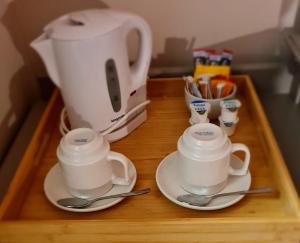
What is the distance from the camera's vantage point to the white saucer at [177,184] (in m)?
0.65

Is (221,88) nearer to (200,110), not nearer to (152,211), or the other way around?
(200,110)

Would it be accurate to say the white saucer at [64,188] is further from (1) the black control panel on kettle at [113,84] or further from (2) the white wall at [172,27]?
(2) the white wall at [172,27]

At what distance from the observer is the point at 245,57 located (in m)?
1.03

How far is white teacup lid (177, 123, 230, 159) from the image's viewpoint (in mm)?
606

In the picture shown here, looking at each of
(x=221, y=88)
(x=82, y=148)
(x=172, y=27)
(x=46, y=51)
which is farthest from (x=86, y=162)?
(x=172, y=27)

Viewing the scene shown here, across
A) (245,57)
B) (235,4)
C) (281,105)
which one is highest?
(235,4)

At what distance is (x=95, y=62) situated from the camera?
0.71 m

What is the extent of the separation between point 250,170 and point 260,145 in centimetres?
9

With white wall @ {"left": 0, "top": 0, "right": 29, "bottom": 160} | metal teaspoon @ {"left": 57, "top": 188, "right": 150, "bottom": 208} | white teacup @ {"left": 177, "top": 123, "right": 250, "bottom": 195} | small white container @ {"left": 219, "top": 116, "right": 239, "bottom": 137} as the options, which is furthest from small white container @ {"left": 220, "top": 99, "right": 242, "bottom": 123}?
white wall @ {"left": 0, "top": 0, "right": 29, "bottom": 160}

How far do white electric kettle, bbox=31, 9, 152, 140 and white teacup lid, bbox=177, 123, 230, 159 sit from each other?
0.21 metres

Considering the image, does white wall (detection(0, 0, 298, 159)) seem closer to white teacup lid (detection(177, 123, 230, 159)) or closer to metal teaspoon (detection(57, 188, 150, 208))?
metal teaspoon (detection(57, 188, 150, 208))

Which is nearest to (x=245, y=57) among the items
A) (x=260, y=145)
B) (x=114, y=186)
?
(x=260, y=145)

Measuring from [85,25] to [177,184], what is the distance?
0.35 m

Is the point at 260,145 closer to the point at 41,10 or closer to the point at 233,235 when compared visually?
the point at 233,235
